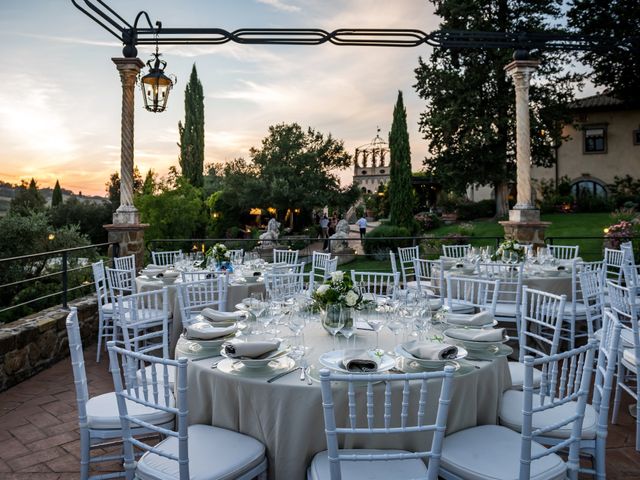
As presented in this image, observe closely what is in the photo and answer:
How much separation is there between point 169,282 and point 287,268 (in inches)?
57.6

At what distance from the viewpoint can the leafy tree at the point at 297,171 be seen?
2427cm

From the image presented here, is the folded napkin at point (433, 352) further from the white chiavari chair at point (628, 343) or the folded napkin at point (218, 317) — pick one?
the white chiavari chair at point (628, 343)

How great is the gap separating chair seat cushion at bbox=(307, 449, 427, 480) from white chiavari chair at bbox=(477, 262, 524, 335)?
3102 mm

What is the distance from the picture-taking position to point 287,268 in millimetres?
6047

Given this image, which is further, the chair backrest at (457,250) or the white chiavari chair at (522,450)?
the chair backrest at (457,250)

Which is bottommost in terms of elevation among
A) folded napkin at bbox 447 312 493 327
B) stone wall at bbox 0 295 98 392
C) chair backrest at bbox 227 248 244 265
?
stone wall at bbox 0 295 98 392

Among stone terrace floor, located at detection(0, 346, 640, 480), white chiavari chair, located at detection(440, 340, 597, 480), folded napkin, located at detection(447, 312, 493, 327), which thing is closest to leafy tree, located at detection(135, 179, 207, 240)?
stone terrace floor, located at detection(0, 346, 640, 480)

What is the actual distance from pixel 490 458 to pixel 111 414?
6.19 ft

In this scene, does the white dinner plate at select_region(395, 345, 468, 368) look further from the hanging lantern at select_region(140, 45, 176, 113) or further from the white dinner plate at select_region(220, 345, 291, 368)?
the hanging lantern at select_region(140, 45, 176, 113)

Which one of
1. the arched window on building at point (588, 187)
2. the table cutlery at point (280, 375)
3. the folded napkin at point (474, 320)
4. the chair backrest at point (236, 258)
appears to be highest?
the arched window on building at point (588, 187)

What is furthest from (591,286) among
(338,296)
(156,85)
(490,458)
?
(156,85)

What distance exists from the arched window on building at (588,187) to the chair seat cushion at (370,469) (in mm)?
26236

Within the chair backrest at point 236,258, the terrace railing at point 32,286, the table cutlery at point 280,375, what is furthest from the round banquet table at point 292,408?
the terrace railing at point 32,286

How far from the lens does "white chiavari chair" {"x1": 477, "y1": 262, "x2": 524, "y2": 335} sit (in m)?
4.80
